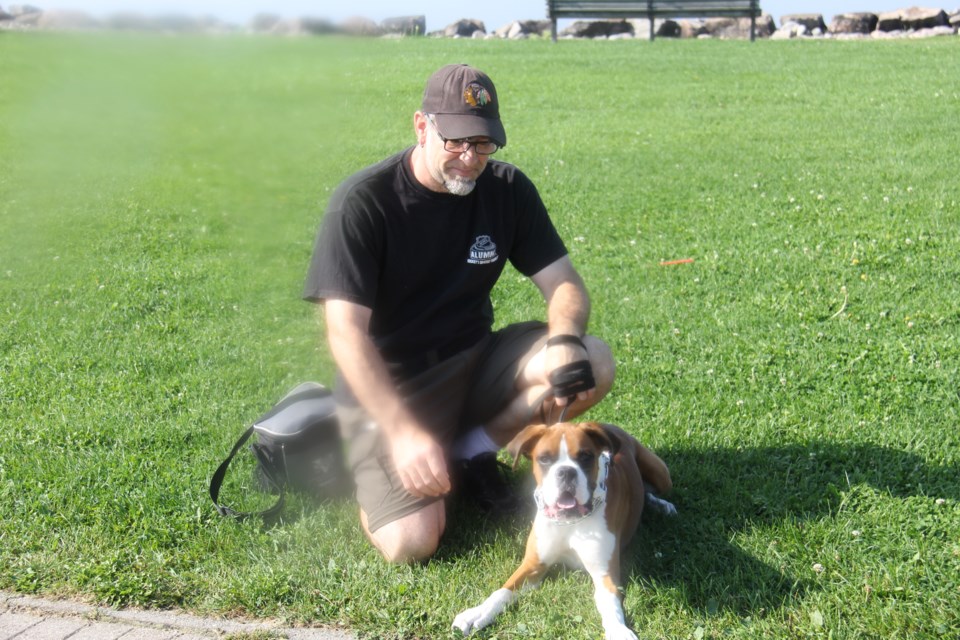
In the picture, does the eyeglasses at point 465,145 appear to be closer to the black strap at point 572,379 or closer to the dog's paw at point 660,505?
the black strap at point 572,379

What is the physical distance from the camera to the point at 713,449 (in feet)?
14.4

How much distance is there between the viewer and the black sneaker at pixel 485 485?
13.4 ft

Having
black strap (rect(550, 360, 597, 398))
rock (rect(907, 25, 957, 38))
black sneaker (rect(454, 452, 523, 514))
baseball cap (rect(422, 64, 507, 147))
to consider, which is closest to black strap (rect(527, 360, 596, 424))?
black strap (rect(550, 360, 597, 398))

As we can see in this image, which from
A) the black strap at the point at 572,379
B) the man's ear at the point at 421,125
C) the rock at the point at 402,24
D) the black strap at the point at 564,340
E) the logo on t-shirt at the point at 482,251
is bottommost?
the black strap at the point at 572,379

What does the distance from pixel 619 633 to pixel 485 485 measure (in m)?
1.07

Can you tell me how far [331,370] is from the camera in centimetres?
559

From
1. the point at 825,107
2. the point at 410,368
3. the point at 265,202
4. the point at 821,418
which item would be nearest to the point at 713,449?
the point at 821,418

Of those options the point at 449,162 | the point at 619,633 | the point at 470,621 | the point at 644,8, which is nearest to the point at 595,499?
the point at 619,633

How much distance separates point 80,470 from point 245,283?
2530 mm

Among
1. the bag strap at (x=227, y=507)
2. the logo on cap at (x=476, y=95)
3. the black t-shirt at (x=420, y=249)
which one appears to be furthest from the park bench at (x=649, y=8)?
Answer: the bag strap at (x=227, y=507)

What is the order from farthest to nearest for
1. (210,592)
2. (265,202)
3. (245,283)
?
(245,283), (210,592), (265,202)

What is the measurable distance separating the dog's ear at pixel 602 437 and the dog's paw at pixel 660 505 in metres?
0.53

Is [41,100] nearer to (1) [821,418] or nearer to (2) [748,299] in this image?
(1) [821,418]

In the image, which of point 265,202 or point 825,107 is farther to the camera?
point 825,107
